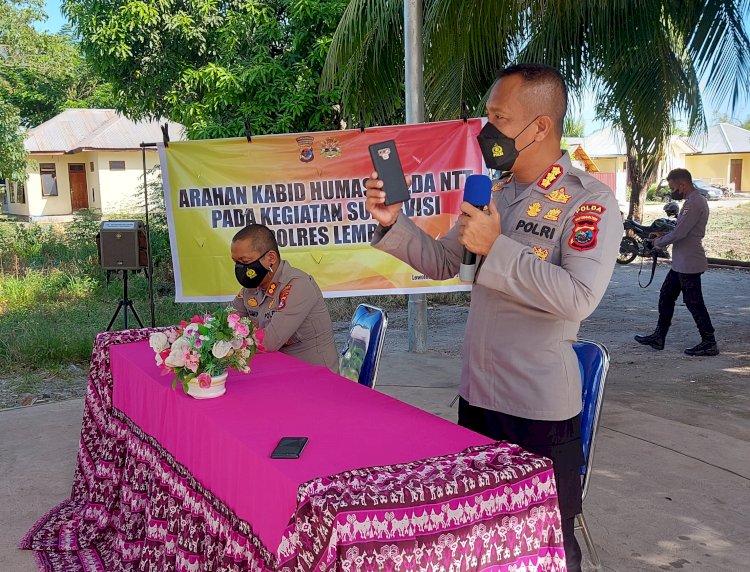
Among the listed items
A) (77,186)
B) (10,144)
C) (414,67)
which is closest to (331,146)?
(414,67)

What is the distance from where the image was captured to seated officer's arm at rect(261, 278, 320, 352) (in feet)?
12.8

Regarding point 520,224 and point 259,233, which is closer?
point 520,224

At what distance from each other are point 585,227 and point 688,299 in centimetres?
628

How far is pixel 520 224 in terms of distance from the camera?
2248 millimetres

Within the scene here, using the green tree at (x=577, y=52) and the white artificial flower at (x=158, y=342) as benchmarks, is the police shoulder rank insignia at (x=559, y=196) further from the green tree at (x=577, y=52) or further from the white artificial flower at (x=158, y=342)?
the green tree at (x=577, y=52)

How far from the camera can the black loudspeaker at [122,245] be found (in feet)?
21.7

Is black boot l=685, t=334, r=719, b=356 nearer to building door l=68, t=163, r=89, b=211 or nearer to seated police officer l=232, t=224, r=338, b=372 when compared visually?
seated police officer l=232, t=224, r=338, b=372

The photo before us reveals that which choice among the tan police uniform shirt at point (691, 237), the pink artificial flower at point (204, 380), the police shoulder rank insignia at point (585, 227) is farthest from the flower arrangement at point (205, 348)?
the tan police uniform shirt at point (691, 237)

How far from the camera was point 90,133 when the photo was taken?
34.1 meters

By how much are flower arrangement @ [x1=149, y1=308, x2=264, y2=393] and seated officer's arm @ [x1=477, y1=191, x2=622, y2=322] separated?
50.8 inches

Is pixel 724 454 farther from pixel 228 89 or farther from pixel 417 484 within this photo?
pixel 228 89

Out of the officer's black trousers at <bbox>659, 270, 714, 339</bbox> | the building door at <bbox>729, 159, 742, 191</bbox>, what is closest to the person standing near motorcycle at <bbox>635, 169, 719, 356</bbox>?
the officer's black trousers at <bbox>659, 270, 714, 339</bbox>

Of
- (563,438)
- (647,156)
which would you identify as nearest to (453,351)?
(647,156)

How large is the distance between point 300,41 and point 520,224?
1008cm
